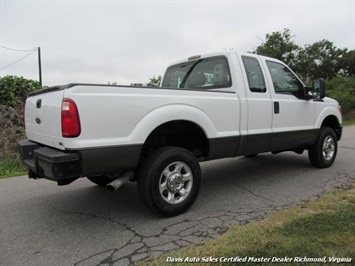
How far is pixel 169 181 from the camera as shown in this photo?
12.1 feet

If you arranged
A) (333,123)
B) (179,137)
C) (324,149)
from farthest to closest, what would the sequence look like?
1. (333,123)
2. (324,149)
3. (179,137)

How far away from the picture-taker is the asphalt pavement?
302 cm

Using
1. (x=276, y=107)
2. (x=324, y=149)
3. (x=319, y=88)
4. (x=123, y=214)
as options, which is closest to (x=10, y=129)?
(x=123, y=214)

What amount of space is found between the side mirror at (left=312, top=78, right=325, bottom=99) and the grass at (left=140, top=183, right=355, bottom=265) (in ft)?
7.86

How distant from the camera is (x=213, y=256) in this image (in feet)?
8.93

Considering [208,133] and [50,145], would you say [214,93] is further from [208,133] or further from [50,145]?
[50,145]

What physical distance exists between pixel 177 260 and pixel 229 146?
1.99 m

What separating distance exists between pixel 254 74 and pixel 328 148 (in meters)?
2.52

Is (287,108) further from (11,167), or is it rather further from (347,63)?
(347,63)

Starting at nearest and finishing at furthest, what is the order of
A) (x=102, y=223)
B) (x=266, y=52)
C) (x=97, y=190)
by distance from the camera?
(x=102, y=223)
(x=97, y=190)
(x=266, y=52)

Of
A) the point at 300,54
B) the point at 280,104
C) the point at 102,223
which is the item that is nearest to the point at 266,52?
the point at 300,54

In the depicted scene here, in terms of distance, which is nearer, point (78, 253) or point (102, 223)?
point (78, 253)

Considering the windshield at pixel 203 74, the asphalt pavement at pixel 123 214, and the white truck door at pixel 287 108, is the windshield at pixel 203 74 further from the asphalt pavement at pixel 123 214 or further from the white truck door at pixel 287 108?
the asphalt pavement at pixel 123 214

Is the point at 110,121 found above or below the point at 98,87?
below
